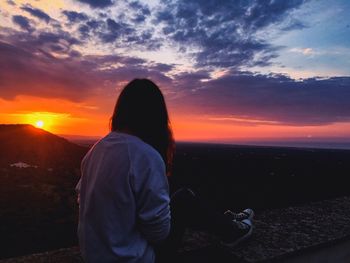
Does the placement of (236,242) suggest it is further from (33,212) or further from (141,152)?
(33,212)

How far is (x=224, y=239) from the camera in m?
2.48

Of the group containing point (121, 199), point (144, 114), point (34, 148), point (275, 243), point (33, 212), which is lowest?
point (33, 212)

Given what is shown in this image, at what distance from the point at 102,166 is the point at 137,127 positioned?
348 millimetres

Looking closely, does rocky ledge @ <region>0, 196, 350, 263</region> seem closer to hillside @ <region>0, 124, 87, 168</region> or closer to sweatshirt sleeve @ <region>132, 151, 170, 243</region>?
sweatshirt sleeve @ <region>132, 151, 170, 243</region>

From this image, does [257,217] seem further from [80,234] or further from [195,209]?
[80,234]

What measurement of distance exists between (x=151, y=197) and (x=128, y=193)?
12cm

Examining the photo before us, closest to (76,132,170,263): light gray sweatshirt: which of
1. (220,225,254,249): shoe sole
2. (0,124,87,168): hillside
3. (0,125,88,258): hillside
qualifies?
(220,225,254,249): shoe sole

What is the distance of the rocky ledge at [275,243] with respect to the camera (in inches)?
87.9

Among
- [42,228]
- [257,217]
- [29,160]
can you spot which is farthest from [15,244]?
[29,160]

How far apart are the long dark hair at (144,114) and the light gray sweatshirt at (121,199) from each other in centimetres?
19

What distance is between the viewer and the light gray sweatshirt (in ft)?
5.88

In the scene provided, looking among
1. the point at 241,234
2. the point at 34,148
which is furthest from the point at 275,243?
the point at 34,148

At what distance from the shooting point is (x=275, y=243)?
2.39 m

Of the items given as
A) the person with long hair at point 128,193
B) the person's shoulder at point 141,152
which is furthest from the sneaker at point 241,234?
the person's shoulder at point 141,152
